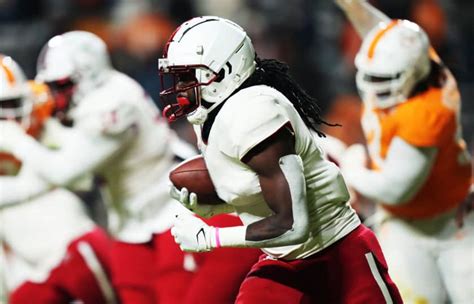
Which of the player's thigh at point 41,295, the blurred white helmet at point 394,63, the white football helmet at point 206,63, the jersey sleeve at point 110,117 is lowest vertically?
the player's thigh at point 41,295

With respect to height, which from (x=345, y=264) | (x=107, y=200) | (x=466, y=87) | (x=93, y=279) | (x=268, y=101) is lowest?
(x=466, y=87)

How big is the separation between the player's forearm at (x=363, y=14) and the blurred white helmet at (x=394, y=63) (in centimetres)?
16

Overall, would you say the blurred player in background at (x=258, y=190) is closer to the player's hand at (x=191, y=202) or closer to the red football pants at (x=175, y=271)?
the player's hand at (x=191, y=202)

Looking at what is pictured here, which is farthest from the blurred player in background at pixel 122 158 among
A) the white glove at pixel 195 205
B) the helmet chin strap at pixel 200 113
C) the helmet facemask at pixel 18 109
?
the helmet chin strap at pixel 200 113

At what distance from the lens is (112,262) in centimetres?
561

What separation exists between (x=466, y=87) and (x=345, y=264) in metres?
4.85

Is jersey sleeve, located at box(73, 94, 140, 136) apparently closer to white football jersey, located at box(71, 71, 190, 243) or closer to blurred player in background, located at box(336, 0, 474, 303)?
A: white football jersey, located at box(71, 71, 190, 243)

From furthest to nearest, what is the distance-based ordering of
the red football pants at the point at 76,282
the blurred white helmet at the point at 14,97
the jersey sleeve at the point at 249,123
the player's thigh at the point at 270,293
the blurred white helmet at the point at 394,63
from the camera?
the blurred white helmet at the point at 14,97 → the red football pants at the point at 76,282 → the blurred white helmet at the point at 394,63 → the player's thigh at the point at 270,293 → the jersey sleeve at the point at 249,123

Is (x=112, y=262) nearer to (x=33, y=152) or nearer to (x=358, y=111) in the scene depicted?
(x=33, y=152)

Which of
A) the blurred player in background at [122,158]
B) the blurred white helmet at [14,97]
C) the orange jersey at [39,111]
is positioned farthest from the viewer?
the orange jersey at [39,111]

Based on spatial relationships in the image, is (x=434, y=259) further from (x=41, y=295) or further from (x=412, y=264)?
(x=41, y=295)

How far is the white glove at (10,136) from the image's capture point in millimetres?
5738

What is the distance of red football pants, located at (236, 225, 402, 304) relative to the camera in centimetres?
395

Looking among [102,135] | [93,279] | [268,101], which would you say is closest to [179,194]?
[268,101]
